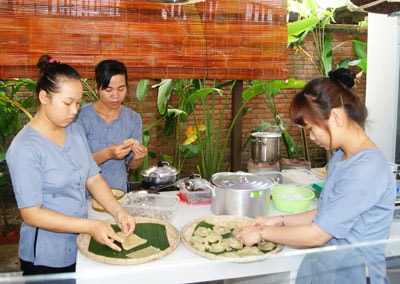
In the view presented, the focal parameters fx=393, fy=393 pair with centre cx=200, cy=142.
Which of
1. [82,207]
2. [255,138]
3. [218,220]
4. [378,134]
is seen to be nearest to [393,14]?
[378,134]

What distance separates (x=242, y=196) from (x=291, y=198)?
411 mm

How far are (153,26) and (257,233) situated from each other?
2.38 meters

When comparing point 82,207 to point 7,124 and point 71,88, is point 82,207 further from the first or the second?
point 7,124

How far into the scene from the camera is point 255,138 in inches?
139

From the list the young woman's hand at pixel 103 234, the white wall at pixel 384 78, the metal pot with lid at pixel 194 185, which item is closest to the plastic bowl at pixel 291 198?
the metal pot with lid at pixel 194 185

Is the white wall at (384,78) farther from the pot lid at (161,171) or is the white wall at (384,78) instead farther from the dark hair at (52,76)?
the dark hair at (52,76)

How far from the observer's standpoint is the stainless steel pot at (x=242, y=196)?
201cm

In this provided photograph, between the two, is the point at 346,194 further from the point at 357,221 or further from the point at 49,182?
the point at 49,182

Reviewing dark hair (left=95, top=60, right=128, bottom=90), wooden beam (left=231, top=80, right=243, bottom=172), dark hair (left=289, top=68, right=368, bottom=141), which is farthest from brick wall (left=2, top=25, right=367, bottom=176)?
dark hair (left=289, top=68, right=368, bottom=141)

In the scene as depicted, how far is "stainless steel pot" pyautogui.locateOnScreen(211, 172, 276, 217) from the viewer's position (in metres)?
2.01

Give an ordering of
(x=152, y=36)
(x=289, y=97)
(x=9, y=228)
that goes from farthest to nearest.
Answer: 1. (x=289, y=97)
2. (x=9, y=228)
3. (x=152, y=36)

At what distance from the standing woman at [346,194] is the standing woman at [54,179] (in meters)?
0.85

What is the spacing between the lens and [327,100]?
4.67ft

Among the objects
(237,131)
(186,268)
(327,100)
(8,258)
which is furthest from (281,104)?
(186,268)
